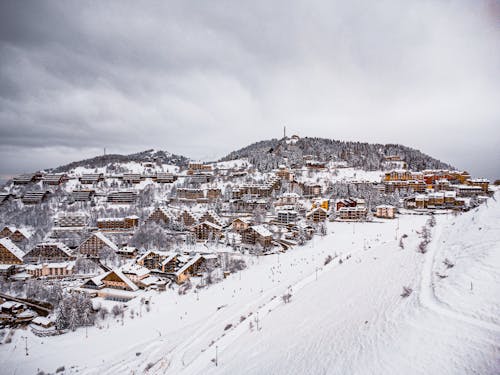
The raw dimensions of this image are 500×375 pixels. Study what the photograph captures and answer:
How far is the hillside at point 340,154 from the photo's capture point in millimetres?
113688

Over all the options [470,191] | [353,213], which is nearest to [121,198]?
[353,213]

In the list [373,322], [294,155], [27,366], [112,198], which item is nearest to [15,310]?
[27,366]

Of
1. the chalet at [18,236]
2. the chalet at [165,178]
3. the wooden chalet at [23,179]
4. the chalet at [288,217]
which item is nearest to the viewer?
the chalet at [18,236]

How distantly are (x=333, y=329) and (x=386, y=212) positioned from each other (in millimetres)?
50850

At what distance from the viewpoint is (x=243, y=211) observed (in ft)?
211

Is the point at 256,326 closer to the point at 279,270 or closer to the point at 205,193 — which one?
the point at 279,270

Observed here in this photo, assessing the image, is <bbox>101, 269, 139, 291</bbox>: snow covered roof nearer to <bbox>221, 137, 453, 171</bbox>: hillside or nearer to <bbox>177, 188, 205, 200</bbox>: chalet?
<bbox>177, 188, 205, 200</bbox>: chalet

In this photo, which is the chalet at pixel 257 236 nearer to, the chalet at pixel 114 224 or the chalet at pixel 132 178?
the chalet at pixel 114 224

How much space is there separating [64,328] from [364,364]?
71.1 feet

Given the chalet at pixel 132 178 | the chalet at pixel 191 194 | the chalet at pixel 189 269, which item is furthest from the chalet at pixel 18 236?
the chalet at pixel 132 178

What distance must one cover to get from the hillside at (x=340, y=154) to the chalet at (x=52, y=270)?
77855 millimetres

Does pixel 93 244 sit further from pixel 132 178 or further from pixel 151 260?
pixel 132 178

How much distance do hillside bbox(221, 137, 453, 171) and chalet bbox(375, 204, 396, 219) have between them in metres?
53.9

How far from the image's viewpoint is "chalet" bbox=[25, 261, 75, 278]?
32.3 m
